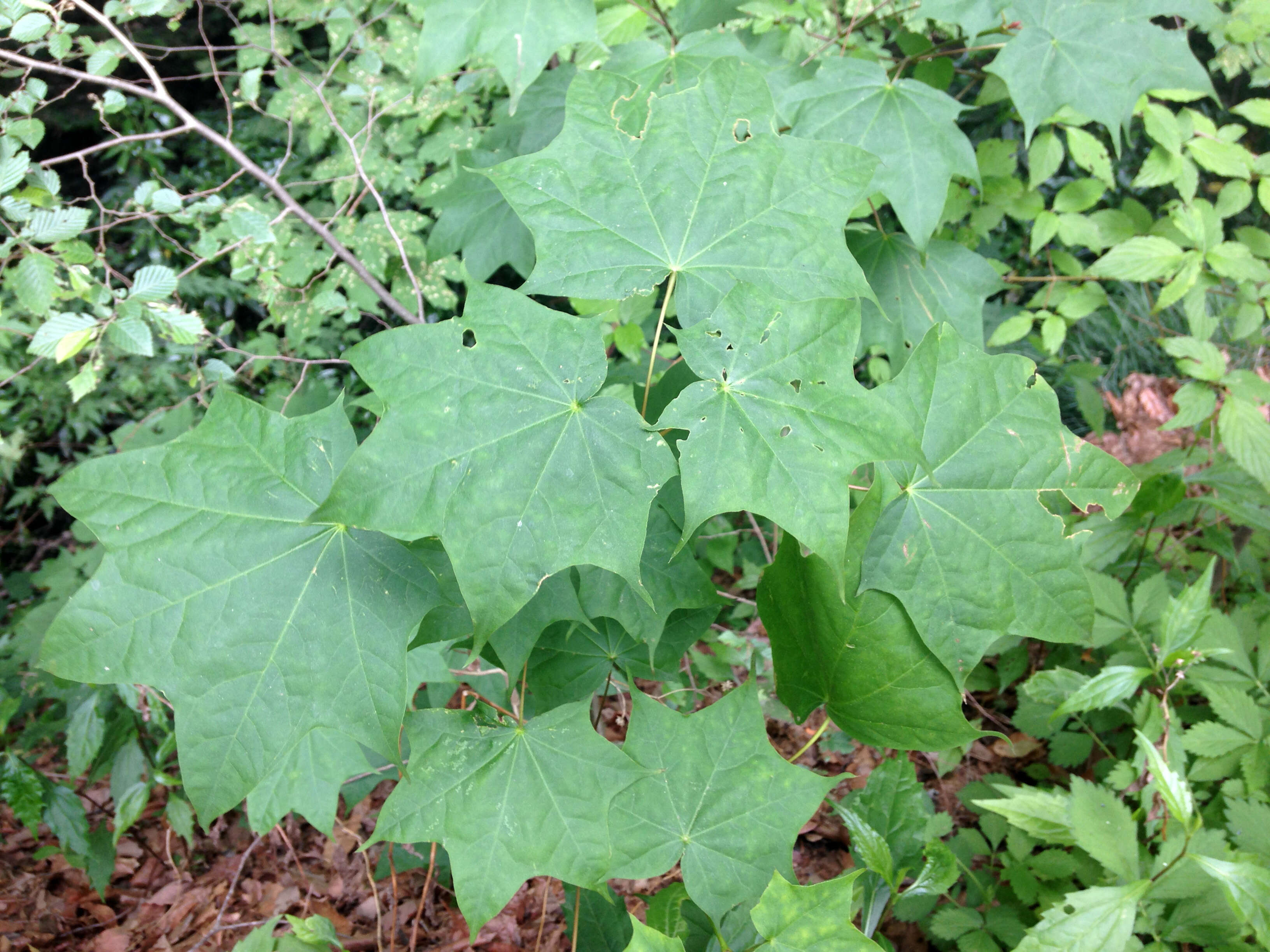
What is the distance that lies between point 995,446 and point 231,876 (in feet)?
9.40

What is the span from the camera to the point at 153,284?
1.85 metres

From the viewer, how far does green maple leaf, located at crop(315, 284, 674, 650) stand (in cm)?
85

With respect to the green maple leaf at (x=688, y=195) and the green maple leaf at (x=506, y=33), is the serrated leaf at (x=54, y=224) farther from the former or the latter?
the green maple leaf at (x=688, y=195)

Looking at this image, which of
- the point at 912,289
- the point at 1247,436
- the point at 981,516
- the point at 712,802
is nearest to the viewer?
the point at 981,516

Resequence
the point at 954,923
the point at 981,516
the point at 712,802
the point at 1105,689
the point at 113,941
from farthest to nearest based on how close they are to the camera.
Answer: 1. the point at 113,941
2. the point at 954,923
3. the point at 1105,689
4. the point at 712,802
5. the point at 981,516

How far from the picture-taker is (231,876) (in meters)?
2.62

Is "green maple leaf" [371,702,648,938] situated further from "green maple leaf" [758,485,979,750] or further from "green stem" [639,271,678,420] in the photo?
"green stem" [639,271,678,420]

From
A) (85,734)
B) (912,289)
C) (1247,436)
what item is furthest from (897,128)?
(85,734)

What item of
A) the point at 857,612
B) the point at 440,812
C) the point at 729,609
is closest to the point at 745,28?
the point at 857,612

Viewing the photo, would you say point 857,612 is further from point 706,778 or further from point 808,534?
point 706,778

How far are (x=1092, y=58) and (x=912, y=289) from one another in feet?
1.65

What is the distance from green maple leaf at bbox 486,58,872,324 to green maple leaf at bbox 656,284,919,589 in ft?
0.40

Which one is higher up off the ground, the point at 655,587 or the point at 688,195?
the point at 688,195

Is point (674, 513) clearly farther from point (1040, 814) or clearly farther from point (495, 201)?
point (1040, 814)
